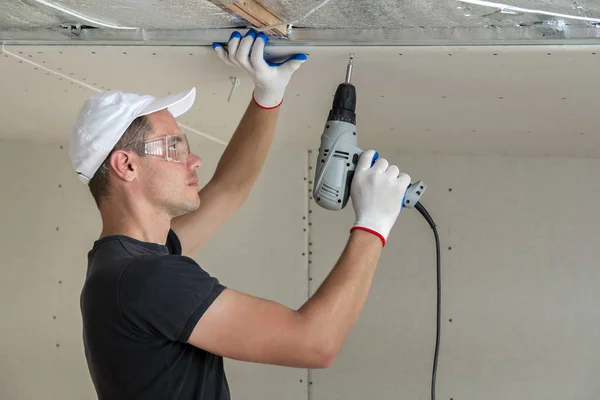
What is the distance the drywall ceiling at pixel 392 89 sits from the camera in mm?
1364

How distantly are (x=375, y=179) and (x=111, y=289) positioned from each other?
0.50 meters

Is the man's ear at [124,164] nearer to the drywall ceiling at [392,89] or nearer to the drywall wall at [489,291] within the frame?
the drywall ceiling at [392,89]

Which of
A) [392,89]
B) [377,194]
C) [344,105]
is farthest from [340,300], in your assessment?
[392,89]

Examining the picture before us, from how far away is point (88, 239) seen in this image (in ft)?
8.93

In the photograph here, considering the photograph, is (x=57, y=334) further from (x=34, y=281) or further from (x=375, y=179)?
(x=375, y=179)

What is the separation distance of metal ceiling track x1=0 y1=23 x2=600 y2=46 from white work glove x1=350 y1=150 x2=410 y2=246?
0.72 feet

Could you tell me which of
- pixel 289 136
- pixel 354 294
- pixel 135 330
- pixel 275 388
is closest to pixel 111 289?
pixel 135 330

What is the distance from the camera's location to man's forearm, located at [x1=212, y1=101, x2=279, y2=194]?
1.60 metres

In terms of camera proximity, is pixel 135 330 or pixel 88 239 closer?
pixel 135 330

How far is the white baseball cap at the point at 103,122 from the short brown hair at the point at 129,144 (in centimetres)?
1

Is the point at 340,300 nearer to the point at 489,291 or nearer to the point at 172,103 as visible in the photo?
the point at 172,103

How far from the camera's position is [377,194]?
126cm

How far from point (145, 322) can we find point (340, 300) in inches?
12.6

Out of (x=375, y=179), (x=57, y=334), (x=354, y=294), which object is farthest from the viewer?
(x=57, y=334)
